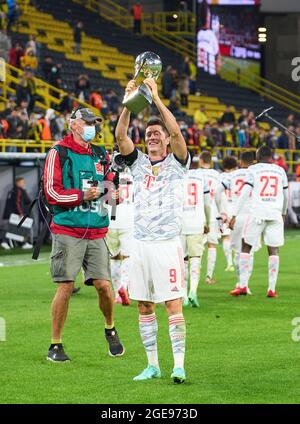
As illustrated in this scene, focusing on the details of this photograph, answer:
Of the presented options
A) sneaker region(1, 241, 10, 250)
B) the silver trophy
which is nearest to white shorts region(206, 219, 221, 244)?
sneaker region(1, 241, 10, 250)

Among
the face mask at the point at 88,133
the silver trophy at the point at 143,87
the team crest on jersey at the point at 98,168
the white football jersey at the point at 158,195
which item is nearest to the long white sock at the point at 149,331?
the white football jersey at the point at 158,195

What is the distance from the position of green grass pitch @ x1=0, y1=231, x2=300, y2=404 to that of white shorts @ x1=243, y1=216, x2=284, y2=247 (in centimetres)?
77

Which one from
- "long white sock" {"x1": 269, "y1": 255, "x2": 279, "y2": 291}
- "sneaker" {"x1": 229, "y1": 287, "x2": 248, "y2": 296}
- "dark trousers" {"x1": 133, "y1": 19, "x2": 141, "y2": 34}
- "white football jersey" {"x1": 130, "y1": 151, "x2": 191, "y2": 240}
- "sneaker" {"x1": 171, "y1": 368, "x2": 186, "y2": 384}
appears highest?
"dark trousers" {"x1": 133, "y1": 19, "x2": 141, "y2": 34}

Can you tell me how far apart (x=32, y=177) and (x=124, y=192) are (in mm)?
11039

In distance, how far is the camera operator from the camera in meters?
10.9

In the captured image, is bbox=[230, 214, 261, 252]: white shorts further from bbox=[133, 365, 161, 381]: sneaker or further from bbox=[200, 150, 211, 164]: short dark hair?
bbox=[133, 365, 161, 381]: sneaker

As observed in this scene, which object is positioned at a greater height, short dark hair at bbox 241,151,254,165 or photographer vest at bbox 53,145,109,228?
photographer vest at bbox 53,145,109,228

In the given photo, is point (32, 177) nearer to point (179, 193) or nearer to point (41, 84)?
point (41, 84)

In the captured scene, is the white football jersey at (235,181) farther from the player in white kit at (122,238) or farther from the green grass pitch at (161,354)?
the player in white kit at (122,238)

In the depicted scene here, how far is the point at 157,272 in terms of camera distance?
Result: 9727 mm

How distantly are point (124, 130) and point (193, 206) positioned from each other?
647 cm

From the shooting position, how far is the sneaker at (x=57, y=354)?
10906mm

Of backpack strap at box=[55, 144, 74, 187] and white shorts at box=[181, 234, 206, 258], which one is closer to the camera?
backpack strap at box=[55, 144, 74, 187]

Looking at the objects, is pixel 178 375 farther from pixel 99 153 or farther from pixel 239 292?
pixel 239 292
